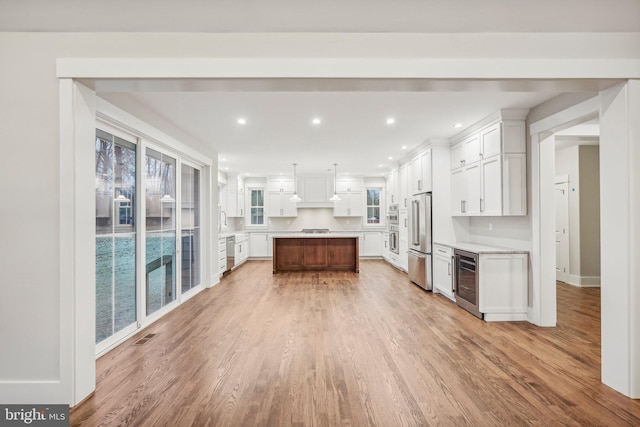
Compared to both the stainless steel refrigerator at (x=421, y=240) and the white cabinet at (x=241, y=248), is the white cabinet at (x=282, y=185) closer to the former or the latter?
the white cabinet at (x=241, y=248)

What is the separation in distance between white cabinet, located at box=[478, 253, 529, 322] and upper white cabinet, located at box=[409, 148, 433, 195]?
1925 millimetres

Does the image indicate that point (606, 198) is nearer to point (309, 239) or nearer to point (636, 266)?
point (636, 266)

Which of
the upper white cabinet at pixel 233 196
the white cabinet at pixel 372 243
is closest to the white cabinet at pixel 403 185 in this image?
the white cabinet at pixel 372 243

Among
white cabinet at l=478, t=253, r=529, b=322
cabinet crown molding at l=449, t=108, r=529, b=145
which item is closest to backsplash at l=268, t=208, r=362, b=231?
cabinet crown molding at l=449, t=108, r=529, b=145

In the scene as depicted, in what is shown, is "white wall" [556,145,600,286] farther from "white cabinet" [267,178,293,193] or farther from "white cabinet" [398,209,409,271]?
"white cabinet" [267,178,293,193]

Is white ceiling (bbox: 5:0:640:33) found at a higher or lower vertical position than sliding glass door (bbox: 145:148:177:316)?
higher

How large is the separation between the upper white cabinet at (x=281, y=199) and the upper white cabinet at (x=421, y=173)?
14.1 feet

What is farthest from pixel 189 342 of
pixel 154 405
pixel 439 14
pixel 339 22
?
pixel 439 14

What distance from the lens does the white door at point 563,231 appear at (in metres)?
5.78

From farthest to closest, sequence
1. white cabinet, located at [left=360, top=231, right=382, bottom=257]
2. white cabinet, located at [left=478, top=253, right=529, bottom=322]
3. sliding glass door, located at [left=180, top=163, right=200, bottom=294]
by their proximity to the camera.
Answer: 1. white cabinet, located at [left=360, top=231, right=382, bottom=257]
2. sliding glass door, located at [left=180, top=163, right=200, bottom=294]
3. white cabinet, located at [left=478, top=253, right=529, bottom=322]

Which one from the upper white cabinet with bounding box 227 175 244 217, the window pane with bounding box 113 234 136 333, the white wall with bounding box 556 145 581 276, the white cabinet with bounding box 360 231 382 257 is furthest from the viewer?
the white cabinet with bounding box 360 231 382 257

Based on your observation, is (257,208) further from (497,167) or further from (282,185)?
(497,167)

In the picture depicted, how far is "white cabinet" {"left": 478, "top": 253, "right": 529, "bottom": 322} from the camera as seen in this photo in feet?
12.9

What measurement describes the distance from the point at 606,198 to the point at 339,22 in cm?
243
